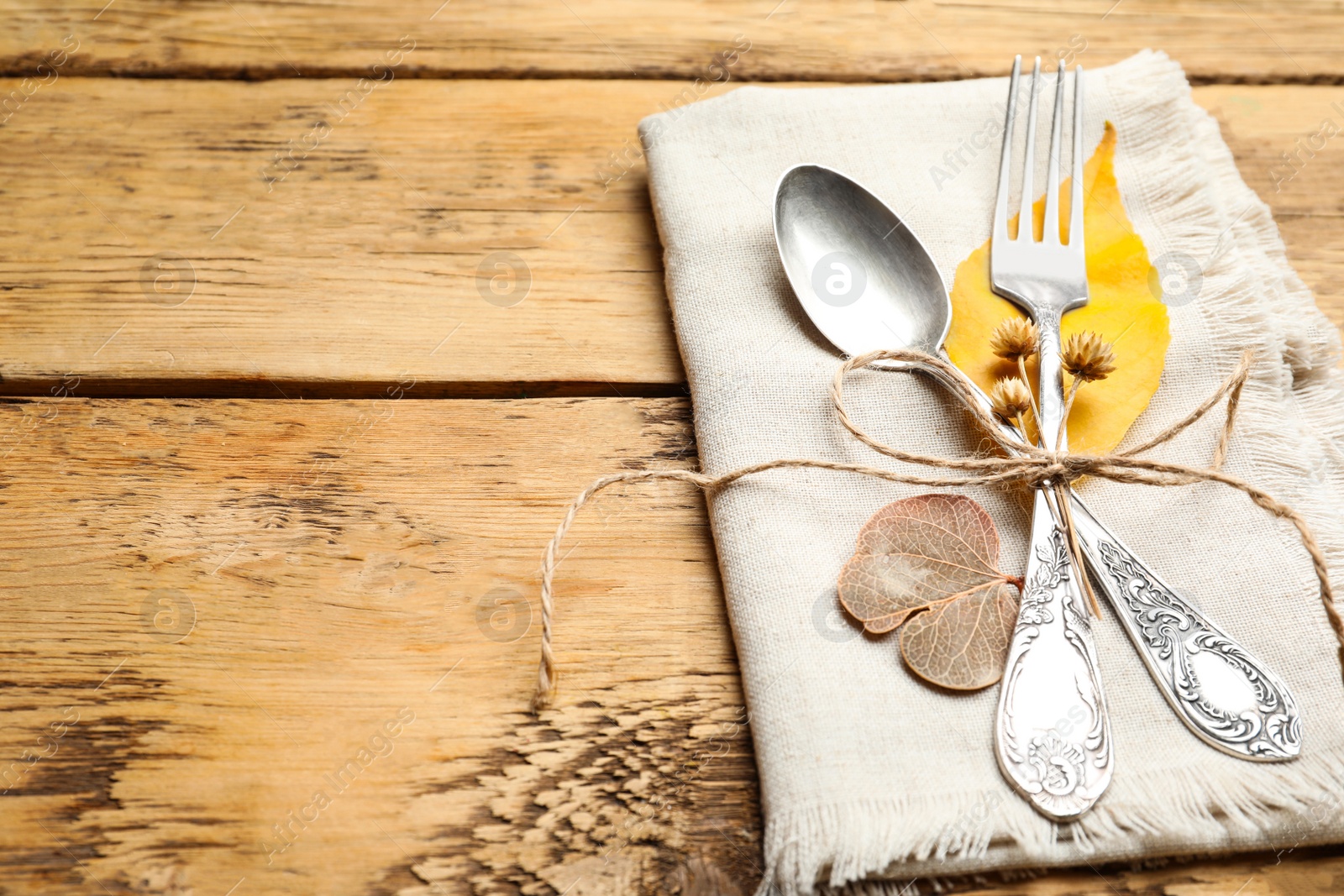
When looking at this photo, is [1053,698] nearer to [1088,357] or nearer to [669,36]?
[1088,357]

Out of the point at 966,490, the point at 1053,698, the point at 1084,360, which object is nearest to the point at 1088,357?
the point at 1084,360

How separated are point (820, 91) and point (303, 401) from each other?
1.58 feet

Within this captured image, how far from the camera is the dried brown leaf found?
489 mm

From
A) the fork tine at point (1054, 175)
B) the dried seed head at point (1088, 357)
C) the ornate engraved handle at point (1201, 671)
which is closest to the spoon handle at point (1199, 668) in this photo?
the ornate engraved handle at point (1201, 671)

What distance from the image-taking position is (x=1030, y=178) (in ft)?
2.14

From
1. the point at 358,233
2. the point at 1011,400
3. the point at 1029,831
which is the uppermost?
the point at 358,233

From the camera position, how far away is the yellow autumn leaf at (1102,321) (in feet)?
1.89

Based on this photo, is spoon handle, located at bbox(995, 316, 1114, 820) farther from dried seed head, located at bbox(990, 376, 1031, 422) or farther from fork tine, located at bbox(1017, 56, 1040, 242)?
fork tine, located at bbox(1017, 56, 1040, 242)

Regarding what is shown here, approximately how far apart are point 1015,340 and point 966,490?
0.34 feet

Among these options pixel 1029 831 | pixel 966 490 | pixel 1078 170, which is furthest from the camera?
pixel 1078 170

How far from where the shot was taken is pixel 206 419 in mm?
614

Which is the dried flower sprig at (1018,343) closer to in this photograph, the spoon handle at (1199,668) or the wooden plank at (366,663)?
the spoon handle at (1199,668)

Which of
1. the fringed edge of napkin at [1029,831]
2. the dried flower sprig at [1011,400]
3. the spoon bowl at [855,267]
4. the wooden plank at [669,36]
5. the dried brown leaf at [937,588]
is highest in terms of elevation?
the wooden plank at [669,36]

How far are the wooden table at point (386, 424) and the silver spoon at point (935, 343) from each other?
0.08 meters
